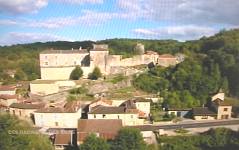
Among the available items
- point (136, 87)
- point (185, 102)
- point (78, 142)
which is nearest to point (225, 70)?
point (185, 102)

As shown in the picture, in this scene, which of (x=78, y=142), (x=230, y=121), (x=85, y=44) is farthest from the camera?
(x=85, y=44)

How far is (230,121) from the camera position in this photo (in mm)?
18688

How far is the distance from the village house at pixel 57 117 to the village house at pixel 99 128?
166 cm

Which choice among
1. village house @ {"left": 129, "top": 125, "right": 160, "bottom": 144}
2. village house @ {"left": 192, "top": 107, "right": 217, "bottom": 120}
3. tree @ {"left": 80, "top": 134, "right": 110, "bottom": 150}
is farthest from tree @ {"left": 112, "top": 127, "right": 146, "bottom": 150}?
village house @ {"left": 192, "top": 107, "right": 217, "bottom": 120}

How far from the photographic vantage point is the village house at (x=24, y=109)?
19141mm

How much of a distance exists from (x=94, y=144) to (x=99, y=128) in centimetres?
189

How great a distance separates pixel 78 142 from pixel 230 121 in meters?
8.31

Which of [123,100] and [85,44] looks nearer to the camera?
[123,100]

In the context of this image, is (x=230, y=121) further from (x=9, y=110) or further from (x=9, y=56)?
(x=9, y=56)

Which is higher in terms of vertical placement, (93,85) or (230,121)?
(93,85)

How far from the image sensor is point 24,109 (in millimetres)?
19188

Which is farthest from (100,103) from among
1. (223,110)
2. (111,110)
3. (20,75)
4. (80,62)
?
(20,75)

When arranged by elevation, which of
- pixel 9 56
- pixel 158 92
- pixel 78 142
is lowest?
pixel 78 142

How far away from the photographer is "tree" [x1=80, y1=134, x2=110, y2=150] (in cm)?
1394
